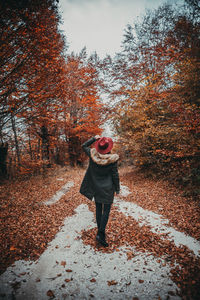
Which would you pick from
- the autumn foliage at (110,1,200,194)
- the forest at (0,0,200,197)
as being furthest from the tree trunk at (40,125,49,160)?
the autumn foliage at (110,1,200,194)

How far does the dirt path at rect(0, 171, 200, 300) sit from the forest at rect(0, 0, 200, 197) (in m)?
3.48

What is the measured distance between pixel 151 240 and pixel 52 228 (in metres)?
2.76

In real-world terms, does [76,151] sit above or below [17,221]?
above

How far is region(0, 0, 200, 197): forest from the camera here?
5.47m

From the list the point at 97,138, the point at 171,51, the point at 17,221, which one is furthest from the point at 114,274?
the point at 171,51

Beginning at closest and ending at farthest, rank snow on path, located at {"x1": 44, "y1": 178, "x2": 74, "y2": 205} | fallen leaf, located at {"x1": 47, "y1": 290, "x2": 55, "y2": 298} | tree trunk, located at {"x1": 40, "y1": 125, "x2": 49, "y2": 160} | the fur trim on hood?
fallen leaf, located at {"x1": 47, "y1": 290, "x2": 55, "y2": 298} < the fur trim on hood < snow on path, located at {"x1": 44, "y1": 178, "x2": 74, "y2": 205} < tree trunk, located at {"x1": 40, "y1": 125, "x2": 49, "y2": 160}

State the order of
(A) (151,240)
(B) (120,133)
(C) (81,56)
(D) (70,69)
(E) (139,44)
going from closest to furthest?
(A) (151,240) < (B) (120,133) < (E) (139,44) < (D) (70,69) < (C) (81,56)

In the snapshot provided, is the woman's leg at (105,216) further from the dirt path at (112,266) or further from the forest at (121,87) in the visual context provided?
the forest at (121,87)

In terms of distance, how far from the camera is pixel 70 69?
11.8 m

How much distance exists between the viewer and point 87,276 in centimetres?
254

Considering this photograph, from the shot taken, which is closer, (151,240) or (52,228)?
(151,240)

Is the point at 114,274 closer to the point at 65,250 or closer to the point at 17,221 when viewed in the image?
the point at 65,250

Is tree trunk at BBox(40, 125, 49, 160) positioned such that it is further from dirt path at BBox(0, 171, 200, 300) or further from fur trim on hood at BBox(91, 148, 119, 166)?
fur trim on hood at BBox(91, 148, 119, 166)

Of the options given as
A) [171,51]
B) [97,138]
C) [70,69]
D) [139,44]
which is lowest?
[97,138]
